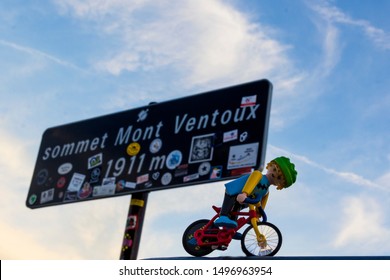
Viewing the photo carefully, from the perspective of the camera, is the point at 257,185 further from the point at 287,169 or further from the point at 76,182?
the point at 76,182

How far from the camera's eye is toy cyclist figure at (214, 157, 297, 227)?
10.9 feet

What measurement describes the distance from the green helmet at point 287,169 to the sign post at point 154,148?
2.63 meters

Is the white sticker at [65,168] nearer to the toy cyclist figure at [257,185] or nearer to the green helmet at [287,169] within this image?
the toy cyclist figure at [257,185]

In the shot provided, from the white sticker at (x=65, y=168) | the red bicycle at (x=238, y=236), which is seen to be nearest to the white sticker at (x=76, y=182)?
the white sticker at (x=65, y=168)

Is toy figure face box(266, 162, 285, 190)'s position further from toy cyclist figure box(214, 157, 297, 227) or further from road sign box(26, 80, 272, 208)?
road sign box(26, 80, 272, 208)

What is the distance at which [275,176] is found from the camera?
3373mm

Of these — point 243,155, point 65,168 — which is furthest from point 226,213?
point 65,168

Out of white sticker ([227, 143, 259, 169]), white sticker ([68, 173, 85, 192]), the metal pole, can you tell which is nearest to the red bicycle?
white sticker ([227, 143, 259, 169])

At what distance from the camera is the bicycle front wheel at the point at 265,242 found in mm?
3166

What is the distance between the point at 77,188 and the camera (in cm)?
750

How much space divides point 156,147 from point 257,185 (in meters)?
3.69

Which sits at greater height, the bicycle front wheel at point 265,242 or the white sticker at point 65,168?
the white sticker at point 65,168
